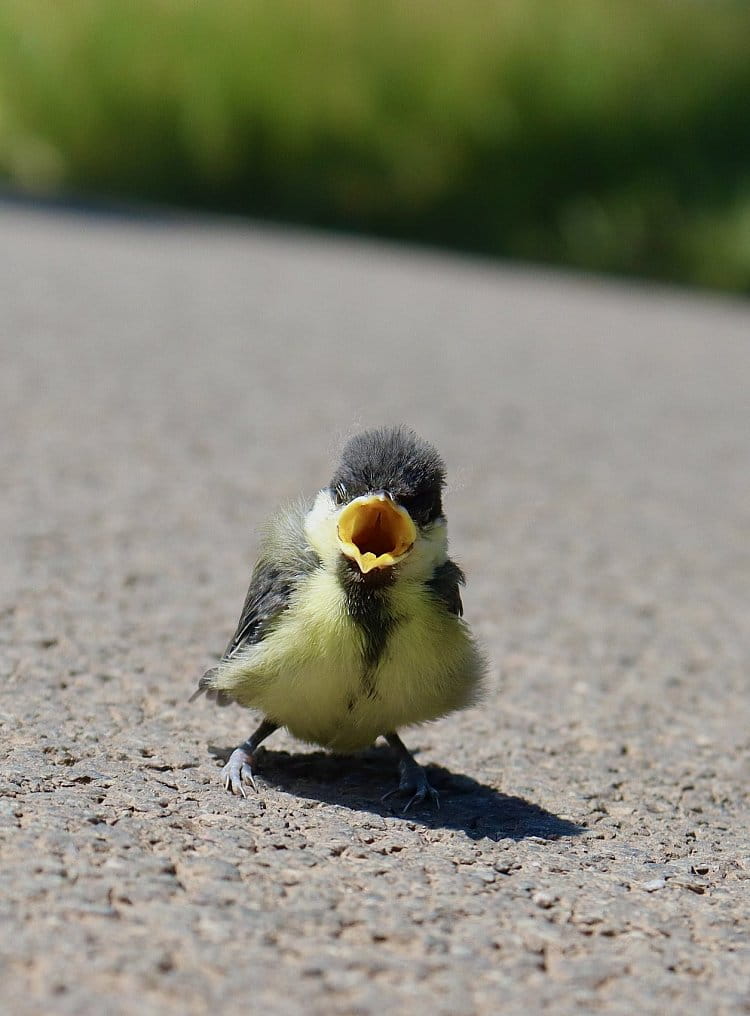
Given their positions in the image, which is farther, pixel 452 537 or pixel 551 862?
pixel 452 537

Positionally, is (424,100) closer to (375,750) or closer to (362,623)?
(375,750)

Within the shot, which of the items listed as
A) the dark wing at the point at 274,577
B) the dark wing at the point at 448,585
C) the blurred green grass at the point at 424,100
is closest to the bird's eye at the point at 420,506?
the dark wing at the point at 448,585

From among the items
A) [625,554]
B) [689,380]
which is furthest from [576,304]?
[625,554]

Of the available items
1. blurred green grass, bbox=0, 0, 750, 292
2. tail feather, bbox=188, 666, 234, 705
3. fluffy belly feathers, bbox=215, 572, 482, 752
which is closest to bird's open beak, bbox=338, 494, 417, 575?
fluffy belly feathers, bbox=215, 572, 482, 752

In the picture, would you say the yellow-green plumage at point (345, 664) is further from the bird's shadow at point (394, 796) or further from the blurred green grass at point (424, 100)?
the blurred green grass at point (424, 100)

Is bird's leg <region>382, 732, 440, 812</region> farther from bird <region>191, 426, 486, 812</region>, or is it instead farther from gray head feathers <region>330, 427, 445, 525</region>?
gray head feathers <region>330, 427, 445, 525</region>

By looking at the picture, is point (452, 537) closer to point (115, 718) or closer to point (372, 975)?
point (115, 718)
